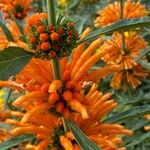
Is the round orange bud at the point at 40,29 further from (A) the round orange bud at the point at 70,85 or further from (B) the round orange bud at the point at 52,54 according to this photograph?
(A) the round orange bud at the point at 70,85

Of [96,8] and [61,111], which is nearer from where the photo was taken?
[61,111]

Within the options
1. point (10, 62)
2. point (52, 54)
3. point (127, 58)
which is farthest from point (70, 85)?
point (127, 58)

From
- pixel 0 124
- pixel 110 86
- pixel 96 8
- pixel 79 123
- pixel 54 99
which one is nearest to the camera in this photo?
pixel 54 99

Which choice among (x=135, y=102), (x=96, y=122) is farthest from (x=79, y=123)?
(x=135, y=102)

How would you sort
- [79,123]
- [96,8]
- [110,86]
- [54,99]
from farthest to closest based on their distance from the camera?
[96,8] → [110,86] → [79,123] → [54,99]

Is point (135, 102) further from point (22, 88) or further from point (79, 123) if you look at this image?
point (22, 88)
